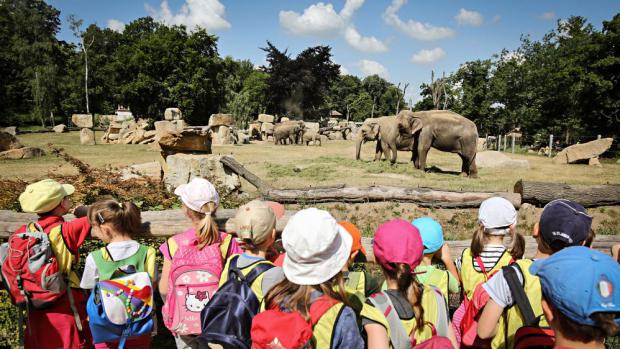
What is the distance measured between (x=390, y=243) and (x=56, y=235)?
99.0 inches

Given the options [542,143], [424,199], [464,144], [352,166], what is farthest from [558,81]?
[424,199]

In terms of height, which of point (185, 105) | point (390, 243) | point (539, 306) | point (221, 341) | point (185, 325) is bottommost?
point (185, 325)

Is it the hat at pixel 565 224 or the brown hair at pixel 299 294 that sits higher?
the hat at pixel 565 224

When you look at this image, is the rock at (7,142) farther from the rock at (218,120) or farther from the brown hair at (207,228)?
the brown hair at (207,228)

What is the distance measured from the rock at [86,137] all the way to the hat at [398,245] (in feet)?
99.8

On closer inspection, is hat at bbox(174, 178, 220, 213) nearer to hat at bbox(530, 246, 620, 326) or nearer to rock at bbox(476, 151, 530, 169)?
hat at bbox(530, 246, 620, 326)

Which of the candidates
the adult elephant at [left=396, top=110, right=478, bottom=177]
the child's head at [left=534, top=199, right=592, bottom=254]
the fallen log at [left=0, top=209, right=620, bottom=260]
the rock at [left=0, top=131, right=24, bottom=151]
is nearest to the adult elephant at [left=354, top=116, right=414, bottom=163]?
the adult elephant at [left=396, top=110, right=478, bottom=177]

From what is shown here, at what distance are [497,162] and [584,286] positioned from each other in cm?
1993

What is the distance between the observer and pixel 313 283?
206cm

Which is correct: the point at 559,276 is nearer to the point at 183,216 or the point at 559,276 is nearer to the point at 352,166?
the point at 183,216

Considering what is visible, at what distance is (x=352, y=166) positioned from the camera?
17297 millimetres

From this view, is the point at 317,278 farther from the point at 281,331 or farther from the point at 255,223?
the point at 255,223

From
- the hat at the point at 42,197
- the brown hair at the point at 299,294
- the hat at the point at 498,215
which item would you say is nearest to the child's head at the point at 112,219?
the hat at the point at 42,197

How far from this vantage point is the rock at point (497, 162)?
62.8 feet
